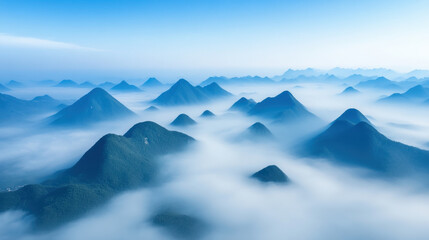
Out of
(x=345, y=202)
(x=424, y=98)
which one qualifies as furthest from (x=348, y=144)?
(x=424, y=98)

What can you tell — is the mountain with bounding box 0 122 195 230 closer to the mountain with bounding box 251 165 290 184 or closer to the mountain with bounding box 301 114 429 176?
the mountain with bounding box 251 165 290 184

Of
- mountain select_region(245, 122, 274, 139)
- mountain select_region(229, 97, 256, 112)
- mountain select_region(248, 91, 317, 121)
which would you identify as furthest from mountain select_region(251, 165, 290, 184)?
mountain select_region(229, 97, 256, 112)

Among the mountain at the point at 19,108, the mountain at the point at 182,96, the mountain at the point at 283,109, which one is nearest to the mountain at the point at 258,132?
the mountain at the point at 283,109

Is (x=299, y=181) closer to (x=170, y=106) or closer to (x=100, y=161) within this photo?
(x=100, y=161)

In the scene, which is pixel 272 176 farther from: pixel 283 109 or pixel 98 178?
pixel 283 109

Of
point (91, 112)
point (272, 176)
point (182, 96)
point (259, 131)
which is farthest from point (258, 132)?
point (182, 96)
